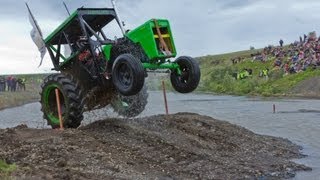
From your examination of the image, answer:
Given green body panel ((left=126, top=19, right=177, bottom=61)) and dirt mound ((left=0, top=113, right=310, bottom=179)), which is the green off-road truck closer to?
green body panel ((left=126, top=19, right=177, bottom=61))

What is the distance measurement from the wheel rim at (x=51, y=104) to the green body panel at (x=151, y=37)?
9.39 feet

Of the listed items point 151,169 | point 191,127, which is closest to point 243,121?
point 191,127

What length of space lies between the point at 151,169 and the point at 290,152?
504 centimetres

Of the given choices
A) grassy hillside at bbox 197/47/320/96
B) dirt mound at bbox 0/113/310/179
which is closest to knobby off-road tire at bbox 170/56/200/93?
dirt mound at bbox 0/113/310/179

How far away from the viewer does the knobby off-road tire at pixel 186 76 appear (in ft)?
Answer: 50.6

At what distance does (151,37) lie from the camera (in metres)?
14.5

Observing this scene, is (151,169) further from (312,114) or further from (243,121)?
(312,114)

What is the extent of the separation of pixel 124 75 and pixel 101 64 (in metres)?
1.70

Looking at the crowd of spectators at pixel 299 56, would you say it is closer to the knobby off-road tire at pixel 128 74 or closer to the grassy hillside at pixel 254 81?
A: the grassy hillside at pixel 254 81

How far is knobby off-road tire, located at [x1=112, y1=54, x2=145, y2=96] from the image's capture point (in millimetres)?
13578

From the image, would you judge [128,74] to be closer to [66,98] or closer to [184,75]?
[184,75]

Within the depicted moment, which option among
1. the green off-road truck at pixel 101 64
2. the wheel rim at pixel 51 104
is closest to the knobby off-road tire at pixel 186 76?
the green off-road truck at pixel 101 64

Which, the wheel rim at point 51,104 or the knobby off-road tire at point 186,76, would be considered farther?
the wheel rim at point 51,104

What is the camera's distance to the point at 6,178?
31.1ft
